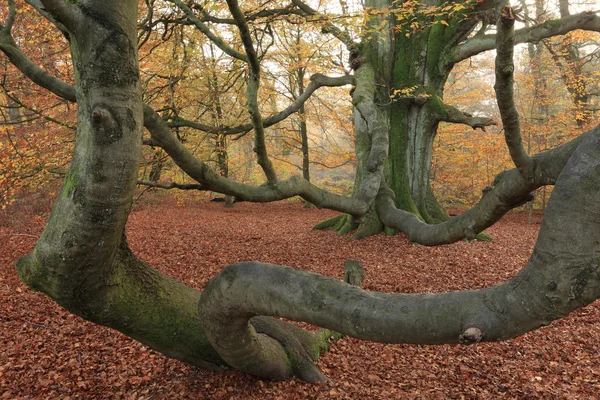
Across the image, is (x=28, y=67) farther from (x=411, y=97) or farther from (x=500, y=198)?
(x=411, y=97)

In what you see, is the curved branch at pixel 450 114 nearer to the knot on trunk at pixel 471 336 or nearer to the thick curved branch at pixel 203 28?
the thick curved branch at pixel 203 28

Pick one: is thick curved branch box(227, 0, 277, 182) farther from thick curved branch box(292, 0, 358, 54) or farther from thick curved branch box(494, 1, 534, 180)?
thick curved branch box(292, 0, 358, 54)

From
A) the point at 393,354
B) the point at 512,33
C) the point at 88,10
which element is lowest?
the point at 393,354

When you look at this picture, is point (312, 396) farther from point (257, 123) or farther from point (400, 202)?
point (400, 202)

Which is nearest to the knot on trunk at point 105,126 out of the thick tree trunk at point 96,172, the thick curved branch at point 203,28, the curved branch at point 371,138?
the thick tree trunk at point 96,172

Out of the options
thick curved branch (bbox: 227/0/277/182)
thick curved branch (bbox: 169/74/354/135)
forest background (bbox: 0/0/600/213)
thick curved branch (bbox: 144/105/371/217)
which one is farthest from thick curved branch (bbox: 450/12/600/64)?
thick curved branch (bbox: 227/0/277/182)

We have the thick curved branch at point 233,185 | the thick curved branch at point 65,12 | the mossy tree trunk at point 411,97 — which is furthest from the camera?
the mossy tree trunk at point 411,97

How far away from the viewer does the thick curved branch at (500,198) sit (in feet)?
7.07

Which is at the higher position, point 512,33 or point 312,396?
point 512,33

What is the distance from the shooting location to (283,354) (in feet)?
11.2

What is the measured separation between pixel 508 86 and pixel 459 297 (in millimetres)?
1080

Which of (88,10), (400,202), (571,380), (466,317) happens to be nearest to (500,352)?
(571,380)

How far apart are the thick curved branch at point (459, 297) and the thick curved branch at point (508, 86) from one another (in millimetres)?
507

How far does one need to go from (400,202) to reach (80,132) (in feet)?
26.6
